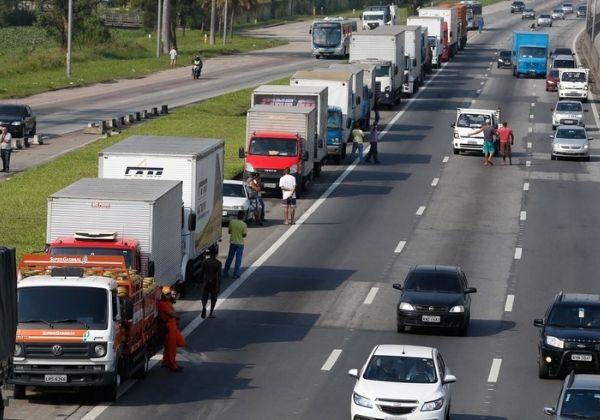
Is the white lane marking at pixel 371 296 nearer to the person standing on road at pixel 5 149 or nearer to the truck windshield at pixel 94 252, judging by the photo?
the truck windshield at pixel 94 252

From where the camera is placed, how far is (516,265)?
42438mm

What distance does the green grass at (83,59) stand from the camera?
3797 inches

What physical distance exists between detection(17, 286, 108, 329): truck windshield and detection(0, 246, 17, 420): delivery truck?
3.57 m

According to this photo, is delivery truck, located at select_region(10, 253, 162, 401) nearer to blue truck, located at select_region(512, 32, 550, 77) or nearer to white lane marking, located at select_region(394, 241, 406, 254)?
white lane marking, located at select_region(394, 241, 406, 254)

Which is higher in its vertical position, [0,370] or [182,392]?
[0,370]

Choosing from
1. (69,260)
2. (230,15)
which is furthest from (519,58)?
(69,260)

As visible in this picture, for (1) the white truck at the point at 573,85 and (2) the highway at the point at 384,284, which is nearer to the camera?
(2) the highway at the point at 384,284

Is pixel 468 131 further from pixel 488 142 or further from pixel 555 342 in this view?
pixel 555 342

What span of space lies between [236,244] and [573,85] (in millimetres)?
54551

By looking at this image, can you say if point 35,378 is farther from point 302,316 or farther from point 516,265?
point 516,265

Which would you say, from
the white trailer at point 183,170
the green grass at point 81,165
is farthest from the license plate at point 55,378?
the green grass at point 81,165

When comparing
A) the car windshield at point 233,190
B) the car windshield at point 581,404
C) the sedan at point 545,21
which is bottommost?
the car windshield at point 233,190

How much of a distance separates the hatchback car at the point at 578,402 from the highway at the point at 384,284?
11.0 feet

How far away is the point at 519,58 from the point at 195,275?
70.8 metres
